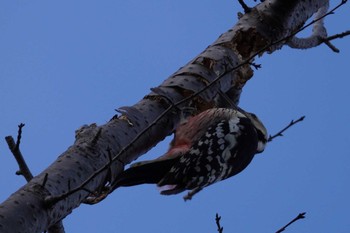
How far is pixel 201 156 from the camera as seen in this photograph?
3.39m

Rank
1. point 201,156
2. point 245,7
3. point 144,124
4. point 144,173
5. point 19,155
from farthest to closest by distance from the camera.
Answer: point 245,7, point 201,156, point 144,173, point 144,124, point 19,155

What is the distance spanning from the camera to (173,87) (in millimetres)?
3039

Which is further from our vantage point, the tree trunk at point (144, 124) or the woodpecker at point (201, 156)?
the woodpecker at point (201, 156)

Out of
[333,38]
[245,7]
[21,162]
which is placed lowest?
[333,38]

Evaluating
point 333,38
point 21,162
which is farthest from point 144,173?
point 333,38

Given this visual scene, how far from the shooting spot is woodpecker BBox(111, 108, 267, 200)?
314 cm

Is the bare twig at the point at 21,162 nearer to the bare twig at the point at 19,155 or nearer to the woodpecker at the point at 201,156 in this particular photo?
the bare twig at the point at 19,155

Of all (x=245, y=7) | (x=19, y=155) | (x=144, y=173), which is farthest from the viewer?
(x=245, y=7)

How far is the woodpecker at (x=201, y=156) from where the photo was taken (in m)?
3.14

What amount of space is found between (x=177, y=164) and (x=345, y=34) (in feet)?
3.85

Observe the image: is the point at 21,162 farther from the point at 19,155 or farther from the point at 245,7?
the point at 245,7

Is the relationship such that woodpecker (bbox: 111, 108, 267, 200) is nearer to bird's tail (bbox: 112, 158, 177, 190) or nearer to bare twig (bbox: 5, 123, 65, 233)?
bird's tail (bbox: 112, 158, 177, 190)

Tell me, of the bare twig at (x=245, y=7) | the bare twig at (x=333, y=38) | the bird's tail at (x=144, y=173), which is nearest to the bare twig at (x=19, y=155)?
the bird's tail at (x=144, y=173)

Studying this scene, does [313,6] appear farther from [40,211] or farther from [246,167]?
[40,211]
